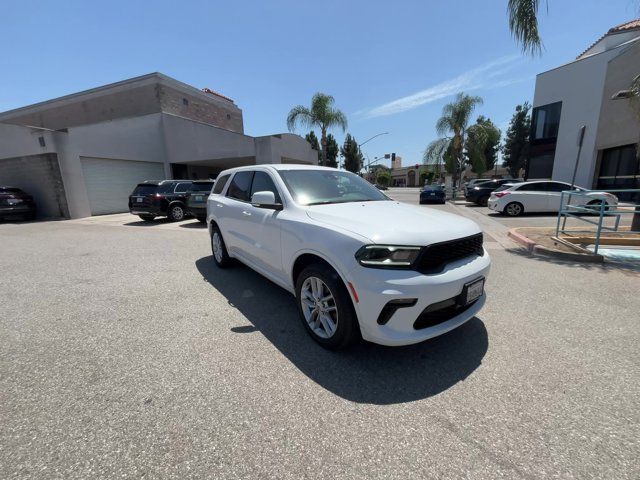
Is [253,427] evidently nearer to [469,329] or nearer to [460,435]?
[460,435]

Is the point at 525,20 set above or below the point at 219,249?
above

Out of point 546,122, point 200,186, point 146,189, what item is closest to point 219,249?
point 200,186

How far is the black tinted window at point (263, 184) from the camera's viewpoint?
3.65 m

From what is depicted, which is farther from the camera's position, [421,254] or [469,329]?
[469,329]

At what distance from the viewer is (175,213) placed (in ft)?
39.2

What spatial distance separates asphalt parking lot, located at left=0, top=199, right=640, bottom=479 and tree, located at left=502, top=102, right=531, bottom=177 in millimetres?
49317

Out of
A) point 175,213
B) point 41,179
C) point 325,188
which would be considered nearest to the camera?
point 325,188

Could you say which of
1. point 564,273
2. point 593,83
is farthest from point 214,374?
point 593,83

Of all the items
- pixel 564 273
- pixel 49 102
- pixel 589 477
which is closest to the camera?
pixel 589 477

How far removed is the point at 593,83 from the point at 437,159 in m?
11.9

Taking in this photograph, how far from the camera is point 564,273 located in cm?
488

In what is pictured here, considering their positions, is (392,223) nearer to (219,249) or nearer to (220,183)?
(219,249)

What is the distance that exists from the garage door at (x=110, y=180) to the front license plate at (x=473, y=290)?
59.6 feet

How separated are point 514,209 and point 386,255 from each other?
12496mm
